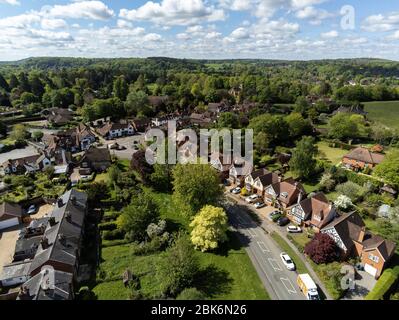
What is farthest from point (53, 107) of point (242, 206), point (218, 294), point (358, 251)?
point (358, 251)

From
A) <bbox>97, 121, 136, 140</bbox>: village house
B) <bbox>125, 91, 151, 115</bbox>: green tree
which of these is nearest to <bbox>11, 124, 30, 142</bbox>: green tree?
<bbox>97, 121, 136, 140</bbox>: village house

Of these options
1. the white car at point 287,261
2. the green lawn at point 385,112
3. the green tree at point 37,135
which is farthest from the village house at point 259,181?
the green lawn at point 385,112

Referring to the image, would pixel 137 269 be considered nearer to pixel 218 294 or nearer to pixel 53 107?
pixel 218 294

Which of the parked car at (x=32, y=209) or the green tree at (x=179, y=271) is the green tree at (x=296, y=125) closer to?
the green tree at (x=179, y=271)

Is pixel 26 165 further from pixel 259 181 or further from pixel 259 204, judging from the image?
pixel 259 204

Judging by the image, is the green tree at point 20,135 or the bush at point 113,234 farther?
the green tree at point 20,135

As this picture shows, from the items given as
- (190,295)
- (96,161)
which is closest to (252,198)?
(190,295)

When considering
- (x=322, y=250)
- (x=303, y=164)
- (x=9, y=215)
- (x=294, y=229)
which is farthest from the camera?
(x=303, y=164)
